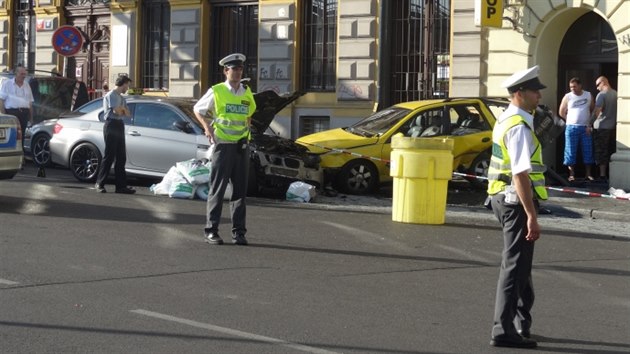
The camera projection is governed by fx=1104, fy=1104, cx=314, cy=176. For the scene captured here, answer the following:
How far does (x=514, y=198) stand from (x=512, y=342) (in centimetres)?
93

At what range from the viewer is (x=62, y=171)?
20.3 metres

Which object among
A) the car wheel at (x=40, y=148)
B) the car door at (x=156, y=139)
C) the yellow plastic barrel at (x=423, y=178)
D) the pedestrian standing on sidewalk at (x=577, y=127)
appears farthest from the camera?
the car wheel at (x=40, y=148)

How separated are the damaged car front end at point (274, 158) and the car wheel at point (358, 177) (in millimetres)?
650

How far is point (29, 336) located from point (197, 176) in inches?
336

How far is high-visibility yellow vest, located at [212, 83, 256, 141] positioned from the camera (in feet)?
36.9

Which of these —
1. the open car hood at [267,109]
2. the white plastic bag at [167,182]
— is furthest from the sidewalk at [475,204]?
the white plastic bag at [167,182]

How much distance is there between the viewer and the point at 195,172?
15.4 meters

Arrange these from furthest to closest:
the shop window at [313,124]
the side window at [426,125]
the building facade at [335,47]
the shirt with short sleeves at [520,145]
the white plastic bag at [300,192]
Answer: the shop window at [313,124], the building facade at [335,47], the side window at [426,125], the white plastic bag at [300,192], the shirt with short sleeves at [520,145]

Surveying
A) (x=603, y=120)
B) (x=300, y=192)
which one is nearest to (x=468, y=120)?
(x=603, y=120)

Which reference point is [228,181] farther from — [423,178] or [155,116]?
[155,116]

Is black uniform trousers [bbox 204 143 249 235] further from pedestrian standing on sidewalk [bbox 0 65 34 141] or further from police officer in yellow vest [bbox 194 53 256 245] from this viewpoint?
pedestrian standing on sidewalk [bbox 0 65 34 141]

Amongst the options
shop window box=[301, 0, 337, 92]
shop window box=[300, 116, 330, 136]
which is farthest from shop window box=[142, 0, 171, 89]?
shop window box=[300, 116, 330, 136]

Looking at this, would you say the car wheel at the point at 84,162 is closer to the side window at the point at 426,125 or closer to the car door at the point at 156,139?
the car door at the point at 156,139

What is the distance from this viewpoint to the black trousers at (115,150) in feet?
51.8
